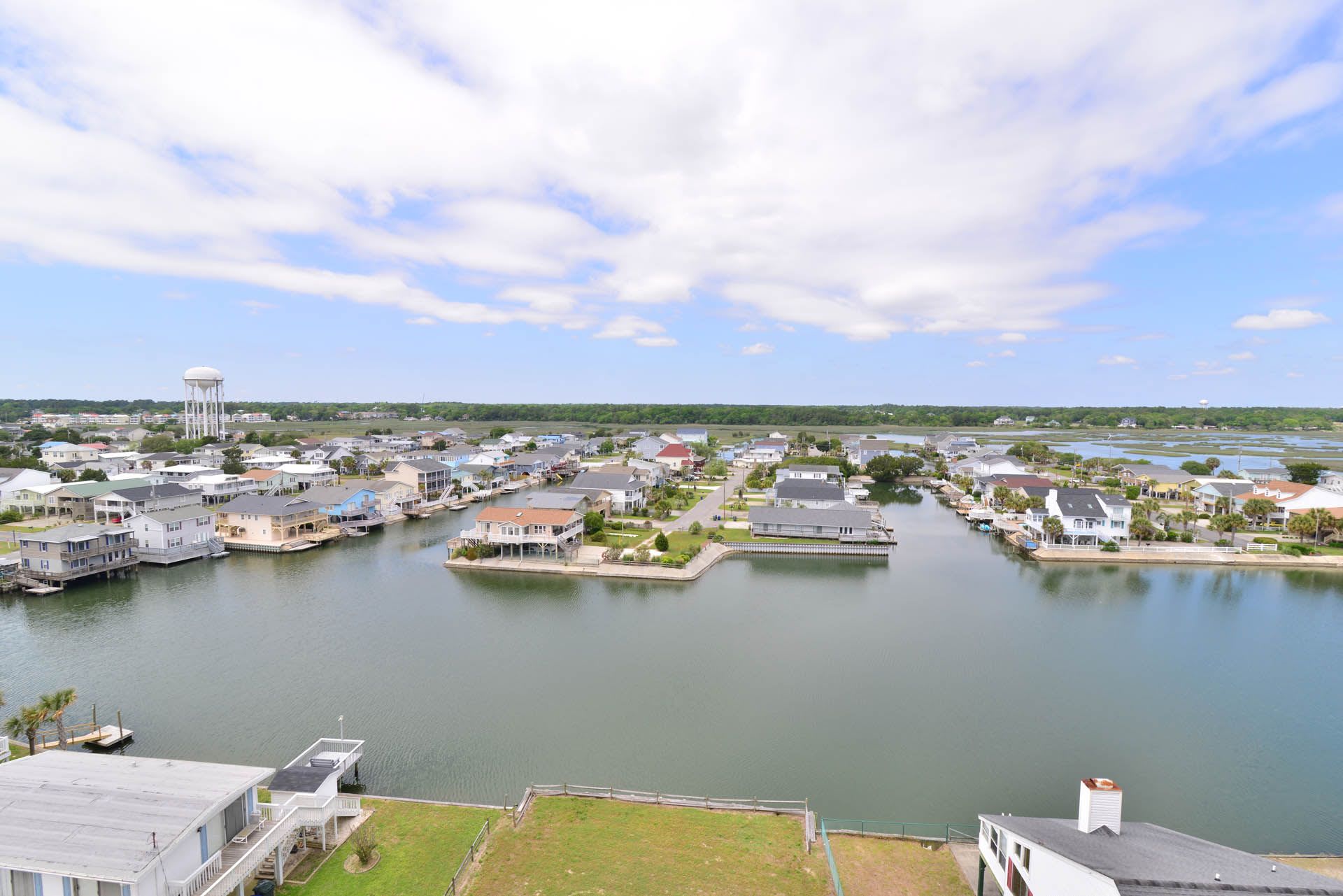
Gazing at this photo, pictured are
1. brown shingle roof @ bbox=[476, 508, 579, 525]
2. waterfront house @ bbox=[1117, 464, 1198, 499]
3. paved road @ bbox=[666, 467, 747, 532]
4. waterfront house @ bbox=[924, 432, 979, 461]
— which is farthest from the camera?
waterfront house @ bbox=[924, 432, 979, 461]

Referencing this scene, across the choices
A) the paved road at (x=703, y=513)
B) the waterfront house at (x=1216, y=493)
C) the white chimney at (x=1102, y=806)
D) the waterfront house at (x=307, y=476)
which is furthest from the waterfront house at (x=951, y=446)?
the white chimney at (x=1102, y=806)

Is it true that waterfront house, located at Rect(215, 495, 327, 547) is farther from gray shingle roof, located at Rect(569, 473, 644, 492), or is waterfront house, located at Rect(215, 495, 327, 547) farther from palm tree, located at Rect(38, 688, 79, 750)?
palm tree, located at Rect(38, 688, 79, 750)

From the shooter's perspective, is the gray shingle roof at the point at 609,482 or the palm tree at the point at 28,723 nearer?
the palm tree at the point at 28,723

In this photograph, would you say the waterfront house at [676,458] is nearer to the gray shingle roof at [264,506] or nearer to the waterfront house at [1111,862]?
the gray shingle roof at [264,506]

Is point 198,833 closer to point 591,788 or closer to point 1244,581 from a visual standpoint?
point 591,788

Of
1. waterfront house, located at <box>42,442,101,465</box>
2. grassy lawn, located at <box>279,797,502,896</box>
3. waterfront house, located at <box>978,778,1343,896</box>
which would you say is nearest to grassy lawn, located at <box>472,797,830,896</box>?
grassy lawn, located at <box>279,797,502,896</box>

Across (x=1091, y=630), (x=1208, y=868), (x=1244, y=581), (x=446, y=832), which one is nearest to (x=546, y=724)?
(x=446, y=832)

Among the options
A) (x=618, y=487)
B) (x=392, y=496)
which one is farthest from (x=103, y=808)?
(x=392, y=496)
